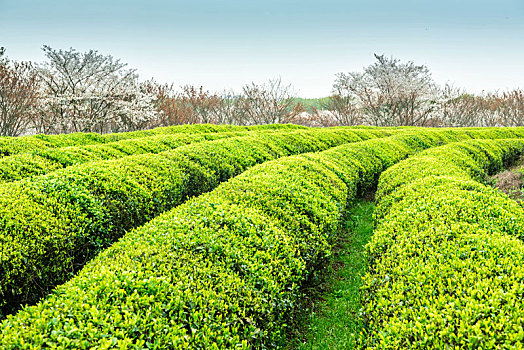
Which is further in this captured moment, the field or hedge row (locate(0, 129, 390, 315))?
hedge row (locate(0, 129, 390, 315))

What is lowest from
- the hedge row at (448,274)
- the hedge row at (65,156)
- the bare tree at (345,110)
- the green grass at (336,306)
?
the green grass at (336,306)

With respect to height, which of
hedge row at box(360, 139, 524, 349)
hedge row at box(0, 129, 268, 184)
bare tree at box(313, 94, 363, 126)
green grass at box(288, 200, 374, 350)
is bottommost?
green grass at box(288, 200, 374, 350)

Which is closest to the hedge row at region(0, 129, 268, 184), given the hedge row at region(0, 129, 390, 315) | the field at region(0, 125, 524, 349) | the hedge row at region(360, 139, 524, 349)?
the field at region(0, 125, 524, 349)

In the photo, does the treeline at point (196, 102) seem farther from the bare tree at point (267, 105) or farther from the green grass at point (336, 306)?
the green grass at point (336, 306)

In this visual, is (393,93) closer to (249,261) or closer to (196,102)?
(196,102)

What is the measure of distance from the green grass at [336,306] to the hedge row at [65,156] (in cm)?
793

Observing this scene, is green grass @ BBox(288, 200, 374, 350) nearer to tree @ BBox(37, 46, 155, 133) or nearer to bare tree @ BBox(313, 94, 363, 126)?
tree @ BBox(37, 46, 155, 133)

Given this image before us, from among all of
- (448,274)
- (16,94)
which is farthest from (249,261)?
(16,94)

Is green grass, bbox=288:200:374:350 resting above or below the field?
below

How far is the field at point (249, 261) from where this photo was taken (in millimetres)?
3209

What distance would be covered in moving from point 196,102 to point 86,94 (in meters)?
15.8

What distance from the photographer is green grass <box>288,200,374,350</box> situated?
498 cm

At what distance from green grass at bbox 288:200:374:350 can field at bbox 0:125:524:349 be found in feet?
0.09

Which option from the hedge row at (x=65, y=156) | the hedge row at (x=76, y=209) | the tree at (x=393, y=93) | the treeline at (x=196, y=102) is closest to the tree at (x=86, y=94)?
the treeline at (x=196, y=102)
